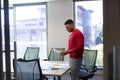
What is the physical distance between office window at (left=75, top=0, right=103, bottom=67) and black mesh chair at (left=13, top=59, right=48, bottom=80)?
11.3ft

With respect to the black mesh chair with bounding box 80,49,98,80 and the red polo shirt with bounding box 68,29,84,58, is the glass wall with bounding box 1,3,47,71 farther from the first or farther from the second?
the red polo shirt with bounding box 68,29,84,58

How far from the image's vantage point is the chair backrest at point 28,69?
323 cm

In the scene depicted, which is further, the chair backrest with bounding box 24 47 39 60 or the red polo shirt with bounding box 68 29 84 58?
the chair backrest with bounding box 24 47 39 60

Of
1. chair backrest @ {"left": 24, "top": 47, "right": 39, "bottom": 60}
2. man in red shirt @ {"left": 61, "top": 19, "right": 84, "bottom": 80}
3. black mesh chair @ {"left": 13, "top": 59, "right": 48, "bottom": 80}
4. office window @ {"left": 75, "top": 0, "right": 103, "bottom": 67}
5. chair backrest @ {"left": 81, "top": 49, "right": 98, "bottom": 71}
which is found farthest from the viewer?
office window @ {"left": 75, "top": 0, "right": 103, "bottom": 67}

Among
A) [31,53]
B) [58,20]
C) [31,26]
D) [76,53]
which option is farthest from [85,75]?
[31,26]

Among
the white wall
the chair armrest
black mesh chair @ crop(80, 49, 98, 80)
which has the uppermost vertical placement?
the white wall

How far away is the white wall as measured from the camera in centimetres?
657

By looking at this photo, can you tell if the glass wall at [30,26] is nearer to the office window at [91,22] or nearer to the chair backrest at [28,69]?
the office window at [91,22]

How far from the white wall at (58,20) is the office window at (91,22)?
318 mm

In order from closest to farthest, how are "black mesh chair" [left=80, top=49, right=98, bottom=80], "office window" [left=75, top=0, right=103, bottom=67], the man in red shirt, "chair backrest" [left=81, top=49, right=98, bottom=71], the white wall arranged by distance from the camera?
the man in red shirt
"black mesh chair" [left=80, top=49, right=98, bottom=80]
"chair backrest" [left=81, top=49, right=98, bottom=71]
"office window" [left=75, top=0, right=103, bottom=67]
the white wall

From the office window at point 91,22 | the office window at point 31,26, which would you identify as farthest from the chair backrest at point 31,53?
the office window at point 91,22

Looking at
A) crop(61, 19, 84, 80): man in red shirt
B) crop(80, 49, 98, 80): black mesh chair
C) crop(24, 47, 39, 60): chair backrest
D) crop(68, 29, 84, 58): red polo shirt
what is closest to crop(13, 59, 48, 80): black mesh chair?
crop(61, 19, 84, 80): man in red shirt

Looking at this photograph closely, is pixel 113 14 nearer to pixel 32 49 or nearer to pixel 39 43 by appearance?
pixel 32 49

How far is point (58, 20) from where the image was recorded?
668 centimetres
